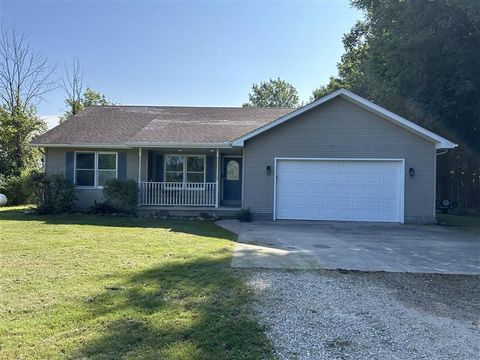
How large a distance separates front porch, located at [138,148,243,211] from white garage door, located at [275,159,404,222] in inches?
102

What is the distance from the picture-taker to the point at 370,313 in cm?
473

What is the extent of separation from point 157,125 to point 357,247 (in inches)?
424

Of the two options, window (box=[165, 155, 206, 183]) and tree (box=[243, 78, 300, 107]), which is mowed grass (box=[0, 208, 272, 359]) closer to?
window (box=[165, 155, 206, 183])

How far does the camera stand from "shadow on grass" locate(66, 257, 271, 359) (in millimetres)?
3623

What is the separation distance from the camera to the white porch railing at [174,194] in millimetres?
15094

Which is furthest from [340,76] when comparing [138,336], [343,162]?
[138,336]

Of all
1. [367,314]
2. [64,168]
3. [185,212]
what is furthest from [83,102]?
[367,314]

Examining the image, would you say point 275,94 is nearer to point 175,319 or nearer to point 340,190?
point 340,190

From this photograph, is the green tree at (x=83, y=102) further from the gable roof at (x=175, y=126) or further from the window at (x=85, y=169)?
the window at (x=85, y=169)

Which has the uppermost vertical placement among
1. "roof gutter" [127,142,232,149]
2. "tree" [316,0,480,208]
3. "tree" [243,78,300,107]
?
"tree" [243,78,300,107]

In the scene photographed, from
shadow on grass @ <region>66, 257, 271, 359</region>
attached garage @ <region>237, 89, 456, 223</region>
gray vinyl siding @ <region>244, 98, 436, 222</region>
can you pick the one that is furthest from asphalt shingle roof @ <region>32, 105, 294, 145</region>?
shadow on grass @ <region>66, 257, 271, 359</region>

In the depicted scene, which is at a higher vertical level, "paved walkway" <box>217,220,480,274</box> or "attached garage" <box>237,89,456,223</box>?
"attached garage" <box>237,89,456,223</box>

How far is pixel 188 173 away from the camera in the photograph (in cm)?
1662

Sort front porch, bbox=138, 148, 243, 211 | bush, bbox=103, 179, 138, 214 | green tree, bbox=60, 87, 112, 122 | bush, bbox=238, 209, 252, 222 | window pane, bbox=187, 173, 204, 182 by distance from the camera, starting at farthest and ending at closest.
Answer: green tree, bbox=60, 87, 112, 122
window pane, bbox=187, 173, 204, 182
front porch, bbox=138, 148, 243, 211
bush, bbox=103, 179, 138, 214
bush, bbox=238, 209, 252, 222
